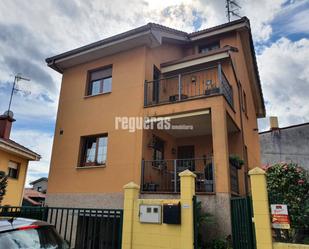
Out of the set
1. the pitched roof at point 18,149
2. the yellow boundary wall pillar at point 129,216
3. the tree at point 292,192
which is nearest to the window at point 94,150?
the yellow boundary wall pillar at point 129,216

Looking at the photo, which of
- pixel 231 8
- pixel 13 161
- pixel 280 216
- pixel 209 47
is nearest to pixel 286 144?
pixel 209 47

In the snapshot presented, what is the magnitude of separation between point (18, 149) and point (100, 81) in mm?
7905

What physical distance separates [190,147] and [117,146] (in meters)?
4.37

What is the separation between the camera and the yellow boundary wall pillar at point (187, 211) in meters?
5.62

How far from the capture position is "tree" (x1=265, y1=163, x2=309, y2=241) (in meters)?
6.31

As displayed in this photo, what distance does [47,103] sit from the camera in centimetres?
1822

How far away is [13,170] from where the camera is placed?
16.0 m

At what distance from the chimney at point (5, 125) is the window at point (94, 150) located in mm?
8808

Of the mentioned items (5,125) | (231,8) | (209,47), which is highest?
(231,8)

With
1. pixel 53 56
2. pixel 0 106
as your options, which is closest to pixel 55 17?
pixel 53 56

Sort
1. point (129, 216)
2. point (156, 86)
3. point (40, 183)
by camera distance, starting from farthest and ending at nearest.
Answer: point (40, 183), point (156, 86), point (129, 216)

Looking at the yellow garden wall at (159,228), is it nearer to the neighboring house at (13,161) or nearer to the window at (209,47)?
the window at (209,47)

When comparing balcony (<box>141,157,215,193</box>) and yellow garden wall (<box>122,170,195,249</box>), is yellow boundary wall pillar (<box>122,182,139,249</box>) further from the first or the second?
balcony (<box>141,157,215,193</box>)

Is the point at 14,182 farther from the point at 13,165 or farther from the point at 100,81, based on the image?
the point at 100,81
